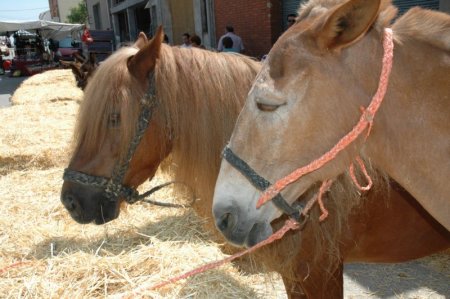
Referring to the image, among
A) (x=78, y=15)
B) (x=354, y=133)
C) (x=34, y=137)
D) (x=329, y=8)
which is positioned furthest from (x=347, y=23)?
(x=78, y=15)

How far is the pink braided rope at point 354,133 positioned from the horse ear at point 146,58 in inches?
46.6

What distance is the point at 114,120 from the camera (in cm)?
221

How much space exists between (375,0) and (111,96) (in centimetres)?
147

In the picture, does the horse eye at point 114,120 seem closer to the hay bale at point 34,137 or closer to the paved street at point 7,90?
the hay bale at point 34,137

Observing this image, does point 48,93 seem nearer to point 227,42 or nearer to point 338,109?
point 227,42

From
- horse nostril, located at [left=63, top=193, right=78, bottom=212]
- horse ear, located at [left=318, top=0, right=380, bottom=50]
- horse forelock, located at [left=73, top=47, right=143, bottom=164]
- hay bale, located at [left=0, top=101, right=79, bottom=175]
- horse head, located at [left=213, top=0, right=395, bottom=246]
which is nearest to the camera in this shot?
horse ear, located at [left=318, top=0, right=380, bottom=50]

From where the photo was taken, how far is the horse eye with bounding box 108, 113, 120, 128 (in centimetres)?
220

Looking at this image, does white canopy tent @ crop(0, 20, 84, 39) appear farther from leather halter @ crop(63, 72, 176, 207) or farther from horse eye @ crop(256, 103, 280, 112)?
horse eye @ crop(256, 103, 280, 112)

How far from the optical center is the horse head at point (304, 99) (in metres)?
1.32

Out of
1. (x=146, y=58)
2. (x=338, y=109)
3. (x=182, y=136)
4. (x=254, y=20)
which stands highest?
(x=254, y=20)

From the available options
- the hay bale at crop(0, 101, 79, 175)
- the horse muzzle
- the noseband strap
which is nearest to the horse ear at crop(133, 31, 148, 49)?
the horse muzzle

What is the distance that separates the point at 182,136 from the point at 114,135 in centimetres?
38

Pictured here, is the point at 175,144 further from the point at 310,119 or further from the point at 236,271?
the point at 310,119

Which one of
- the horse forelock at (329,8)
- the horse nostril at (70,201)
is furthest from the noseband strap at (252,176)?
the horse nostril at (70,201)
